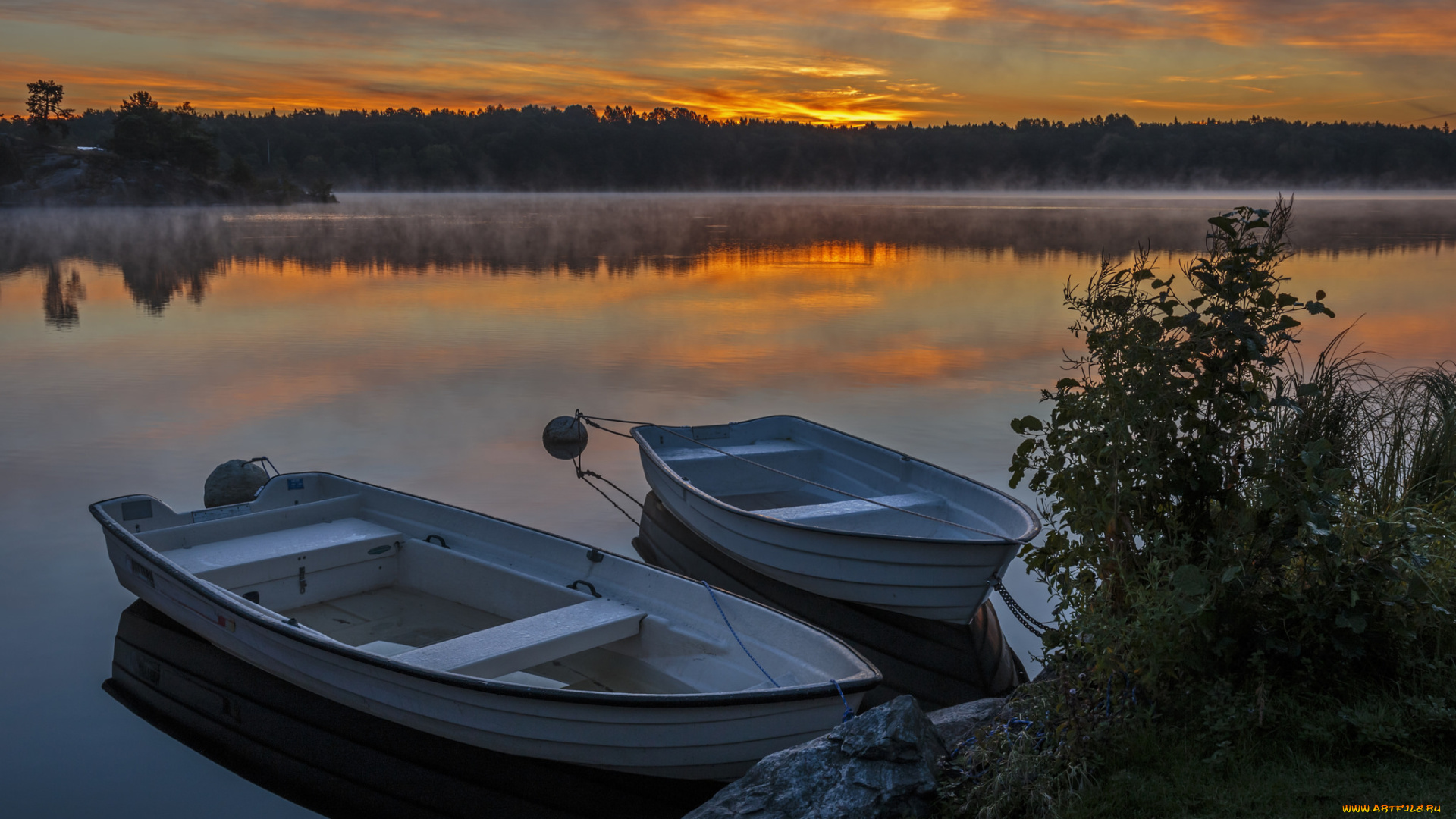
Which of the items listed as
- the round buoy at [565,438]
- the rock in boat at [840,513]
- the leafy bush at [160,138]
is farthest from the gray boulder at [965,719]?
the leafy bush at [160,138]

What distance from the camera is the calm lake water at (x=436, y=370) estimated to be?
798 centimetres

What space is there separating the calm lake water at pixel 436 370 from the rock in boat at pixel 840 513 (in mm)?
1002

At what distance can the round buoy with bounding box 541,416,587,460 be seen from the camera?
44.5 feet

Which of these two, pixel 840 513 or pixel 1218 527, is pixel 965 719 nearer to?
pixel 1218 527

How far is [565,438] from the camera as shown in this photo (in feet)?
44.5

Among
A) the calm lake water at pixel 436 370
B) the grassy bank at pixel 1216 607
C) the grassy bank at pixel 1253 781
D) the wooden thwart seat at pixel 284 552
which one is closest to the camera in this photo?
the grassy bank at pixel 1253 781

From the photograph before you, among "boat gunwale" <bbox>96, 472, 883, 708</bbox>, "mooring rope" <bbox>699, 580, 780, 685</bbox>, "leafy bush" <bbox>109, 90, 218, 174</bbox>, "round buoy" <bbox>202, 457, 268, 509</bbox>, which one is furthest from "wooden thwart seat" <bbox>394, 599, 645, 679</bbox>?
"leafy bush" <bbox>109, 90, 218, 174</bbox>

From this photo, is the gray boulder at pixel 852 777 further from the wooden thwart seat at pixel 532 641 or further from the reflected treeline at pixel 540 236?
the reflected treeline at pixel 540 236

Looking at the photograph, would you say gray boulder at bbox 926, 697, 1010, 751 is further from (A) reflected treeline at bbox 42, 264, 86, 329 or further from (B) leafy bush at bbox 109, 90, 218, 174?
(B) leafy bush at bbox 109, 90, 218, 174

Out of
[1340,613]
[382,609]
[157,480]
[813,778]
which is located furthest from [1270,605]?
[157,480]

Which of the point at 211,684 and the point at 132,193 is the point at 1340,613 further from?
the point at 132,193

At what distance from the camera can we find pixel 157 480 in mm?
12258

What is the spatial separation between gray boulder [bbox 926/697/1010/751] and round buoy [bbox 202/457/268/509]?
7.63 meters

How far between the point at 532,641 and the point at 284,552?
268 cm
